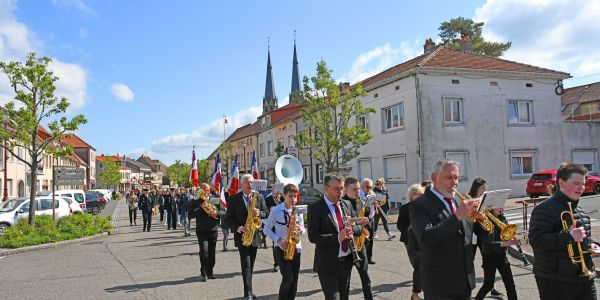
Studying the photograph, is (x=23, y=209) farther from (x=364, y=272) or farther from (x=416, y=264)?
(x=416, y=264)

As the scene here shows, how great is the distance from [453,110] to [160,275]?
1963cm

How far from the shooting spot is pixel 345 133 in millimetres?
24594

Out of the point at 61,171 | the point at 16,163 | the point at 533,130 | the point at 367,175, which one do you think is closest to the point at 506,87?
the point at 533,130

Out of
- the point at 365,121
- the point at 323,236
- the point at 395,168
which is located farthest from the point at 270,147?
the point at 323,236

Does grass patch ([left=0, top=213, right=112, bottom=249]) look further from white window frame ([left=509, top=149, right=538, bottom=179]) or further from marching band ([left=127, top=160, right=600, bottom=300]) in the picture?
white window frame ([left=509, top=149, right=538, bottom=179])

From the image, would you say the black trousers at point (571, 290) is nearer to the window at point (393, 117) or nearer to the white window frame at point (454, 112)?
the white window frame at point (454, 112)

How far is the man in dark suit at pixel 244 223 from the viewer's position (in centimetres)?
738

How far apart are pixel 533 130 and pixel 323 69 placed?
39.5ft

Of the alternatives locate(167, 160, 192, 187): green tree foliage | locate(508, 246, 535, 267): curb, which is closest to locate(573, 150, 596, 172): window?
locate(508, 246, 535, 267): curb

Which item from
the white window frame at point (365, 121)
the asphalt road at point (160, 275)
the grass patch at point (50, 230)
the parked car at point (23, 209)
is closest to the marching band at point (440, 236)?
the asphalt road at point (160, 275)

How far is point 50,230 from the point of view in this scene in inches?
643

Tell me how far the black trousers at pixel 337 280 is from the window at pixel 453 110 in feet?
70.3

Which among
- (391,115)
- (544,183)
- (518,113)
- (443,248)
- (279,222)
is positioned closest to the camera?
(443,248)

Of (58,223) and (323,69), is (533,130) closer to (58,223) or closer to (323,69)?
(323,69)
